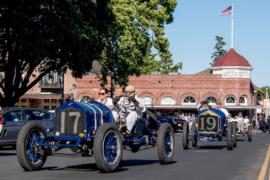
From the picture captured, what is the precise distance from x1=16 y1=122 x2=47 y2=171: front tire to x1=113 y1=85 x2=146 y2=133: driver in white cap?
2008 millimetres

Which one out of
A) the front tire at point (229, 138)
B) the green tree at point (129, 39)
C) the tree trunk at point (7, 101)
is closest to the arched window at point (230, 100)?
the green tree at point (129, 39)

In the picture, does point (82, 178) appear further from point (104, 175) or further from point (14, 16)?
point (14, 16)

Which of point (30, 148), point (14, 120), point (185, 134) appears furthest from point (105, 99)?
point (14, 120)

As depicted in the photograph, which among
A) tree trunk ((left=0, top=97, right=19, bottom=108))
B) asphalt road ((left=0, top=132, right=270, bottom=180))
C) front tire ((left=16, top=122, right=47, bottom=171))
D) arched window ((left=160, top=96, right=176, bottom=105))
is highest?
arched window ((left=160, top=96, right=176, bottom=105))

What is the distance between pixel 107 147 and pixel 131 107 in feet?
6.70

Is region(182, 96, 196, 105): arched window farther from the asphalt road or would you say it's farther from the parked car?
the asphalt road

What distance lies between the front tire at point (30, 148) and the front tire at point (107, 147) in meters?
1.45

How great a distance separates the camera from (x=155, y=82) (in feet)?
273

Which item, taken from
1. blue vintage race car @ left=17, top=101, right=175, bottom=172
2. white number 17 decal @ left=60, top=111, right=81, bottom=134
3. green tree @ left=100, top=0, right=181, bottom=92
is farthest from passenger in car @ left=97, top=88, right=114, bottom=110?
green tree @ left=100, top=0, right=181, bottom=92

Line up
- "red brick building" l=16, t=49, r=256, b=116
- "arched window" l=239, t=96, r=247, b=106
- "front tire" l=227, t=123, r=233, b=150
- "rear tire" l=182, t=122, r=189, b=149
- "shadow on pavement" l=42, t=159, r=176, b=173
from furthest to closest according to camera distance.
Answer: "arched window" l=239, t=96, r=247, b=106, "red brick building" l=16, t=49, r=256, b=116, "rear tire" l=182, t=122, r=189, b=149, "front tire" l=227, t=123, r=233, b=150, "shadow on pavement" l=42, t=159, r=176, b=173

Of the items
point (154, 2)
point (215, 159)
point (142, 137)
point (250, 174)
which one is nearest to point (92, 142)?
point (142, 137)

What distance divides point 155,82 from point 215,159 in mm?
65016

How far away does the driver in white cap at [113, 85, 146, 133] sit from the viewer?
1503cm

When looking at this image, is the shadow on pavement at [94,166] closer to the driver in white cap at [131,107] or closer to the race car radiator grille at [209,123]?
the driver in white cap at [131,107]
